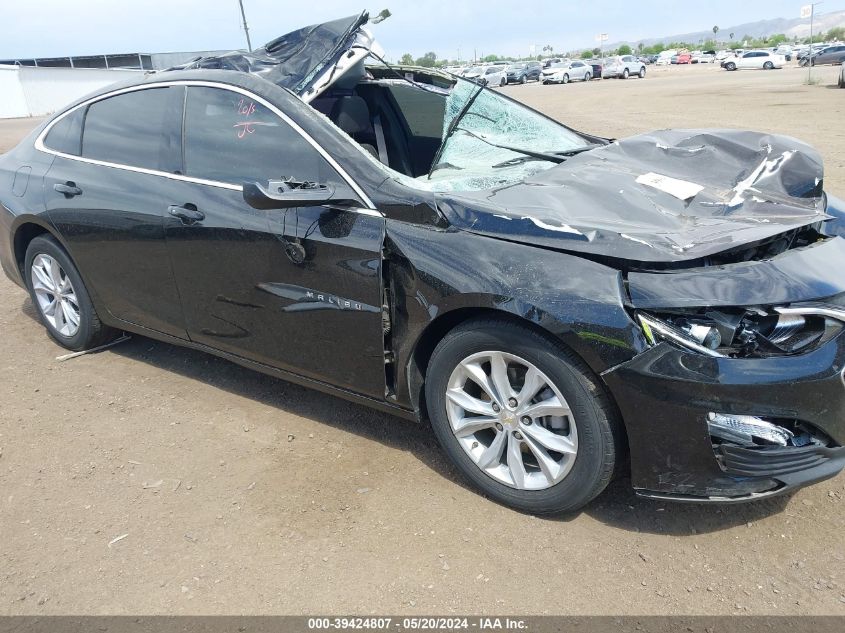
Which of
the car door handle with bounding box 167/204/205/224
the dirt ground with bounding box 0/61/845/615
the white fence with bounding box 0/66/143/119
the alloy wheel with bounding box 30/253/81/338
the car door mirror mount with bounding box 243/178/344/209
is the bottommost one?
the dirt ground with bounding box 0/61/845/615

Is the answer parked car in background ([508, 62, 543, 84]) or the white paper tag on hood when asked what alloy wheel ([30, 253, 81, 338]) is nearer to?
the white paper tag on hood

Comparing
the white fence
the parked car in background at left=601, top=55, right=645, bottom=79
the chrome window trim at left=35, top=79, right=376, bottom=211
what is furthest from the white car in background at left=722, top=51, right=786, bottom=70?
the chrome window trim at left=35, top=79, right=376, bottom=211

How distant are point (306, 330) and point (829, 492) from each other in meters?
2.35

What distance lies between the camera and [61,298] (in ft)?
15.1

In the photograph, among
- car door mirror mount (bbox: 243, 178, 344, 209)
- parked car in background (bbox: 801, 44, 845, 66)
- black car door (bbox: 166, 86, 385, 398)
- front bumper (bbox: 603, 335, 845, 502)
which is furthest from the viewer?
parked car in background (bbox: 801, 44, 845, 66)

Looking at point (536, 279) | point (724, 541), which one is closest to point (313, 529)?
point (536, 279)

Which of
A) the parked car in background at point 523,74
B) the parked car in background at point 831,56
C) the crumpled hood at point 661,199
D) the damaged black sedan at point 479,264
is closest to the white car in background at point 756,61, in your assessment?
the parked car in background at point 831,56

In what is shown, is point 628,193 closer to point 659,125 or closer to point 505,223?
point 505,223

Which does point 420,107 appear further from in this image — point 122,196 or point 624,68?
point 624,68

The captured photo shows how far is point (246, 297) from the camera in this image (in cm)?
347

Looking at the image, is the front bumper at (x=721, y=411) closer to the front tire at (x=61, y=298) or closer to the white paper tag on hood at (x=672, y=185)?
the white paper tag on hood at (x=672, y=185)

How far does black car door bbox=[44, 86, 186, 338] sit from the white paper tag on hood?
2.32m

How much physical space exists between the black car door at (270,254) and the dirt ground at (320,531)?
17.5 inches

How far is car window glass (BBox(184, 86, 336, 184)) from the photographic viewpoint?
3.26 meters
